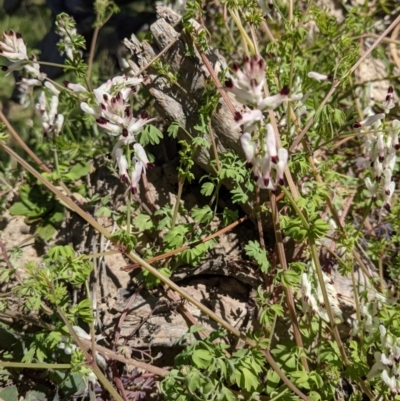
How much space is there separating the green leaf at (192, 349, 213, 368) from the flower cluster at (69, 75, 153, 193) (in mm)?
865

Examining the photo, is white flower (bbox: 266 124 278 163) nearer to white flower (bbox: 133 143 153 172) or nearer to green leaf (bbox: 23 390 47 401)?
white flower (bbox: 133 143 153 172)

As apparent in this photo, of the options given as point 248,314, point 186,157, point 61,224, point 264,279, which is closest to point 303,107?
point 186,157

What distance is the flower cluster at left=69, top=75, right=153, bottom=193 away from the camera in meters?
2.06

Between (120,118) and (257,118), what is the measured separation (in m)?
0.63

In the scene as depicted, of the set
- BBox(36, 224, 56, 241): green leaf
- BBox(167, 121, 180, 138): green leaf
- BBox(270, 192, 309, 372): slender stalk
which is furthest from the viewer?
BBox(36, 224, 56, 241): green leaf

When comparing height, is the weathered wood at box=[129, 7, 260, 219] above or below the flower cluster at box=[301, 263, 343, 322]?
above

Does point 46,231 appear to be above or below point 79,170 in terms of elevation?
below

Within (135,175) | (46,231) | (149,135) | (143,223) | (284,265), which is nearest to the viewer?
(135,175)

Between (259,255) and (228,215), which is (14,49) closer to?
(228,215)

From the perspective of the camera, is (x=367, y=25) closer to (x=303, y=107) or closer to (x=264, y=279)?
(x=303, y=107)

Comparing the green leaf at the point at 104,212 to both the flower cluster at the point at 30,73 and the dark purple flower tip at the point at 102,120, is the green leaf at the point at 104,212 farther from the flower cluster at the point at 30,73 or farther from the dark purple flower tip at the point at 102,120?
the dark purple flower tip at the point at 102,120

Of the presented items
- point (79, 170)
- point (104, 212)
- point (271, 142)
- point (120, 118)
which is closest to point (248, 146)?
point (271, 142)

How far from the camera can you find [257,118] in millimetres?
1764

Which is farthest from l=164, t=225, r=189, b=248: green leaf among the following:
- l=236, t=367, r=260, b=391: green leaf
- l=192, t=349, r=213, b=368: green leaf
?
l=236, t=367, r=260, b=391: green leaf
